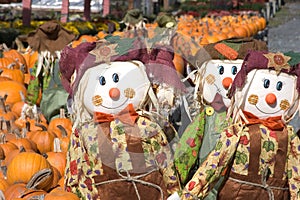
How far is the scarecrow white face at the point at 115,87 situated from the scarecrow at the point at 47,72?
9.02 feet

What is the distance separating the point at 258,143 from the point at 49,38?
160 inches

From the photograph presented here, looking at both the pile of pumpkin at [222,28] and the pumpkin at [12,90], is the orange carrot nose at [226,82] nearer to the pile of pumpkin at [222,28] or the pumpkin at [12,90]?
the pumpkin at [12,90]

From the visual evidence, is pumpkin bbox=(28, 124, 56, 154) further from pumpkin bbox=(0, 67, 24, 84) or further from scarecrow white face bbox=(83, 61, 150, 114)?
pumpkin bbox=(0, 67, 24, 84)

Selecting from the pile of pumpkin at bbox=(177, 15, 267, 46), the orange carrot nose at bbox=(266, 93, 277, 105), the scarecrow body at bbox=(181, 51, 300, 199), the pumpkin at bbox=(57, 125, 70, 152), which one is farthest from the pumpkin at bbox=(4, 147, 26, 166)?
the pile of pumpkin at bbox=(177, 15, 267, 46)

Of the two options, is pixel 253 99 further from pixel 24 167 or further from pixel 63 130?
pixel 63 130

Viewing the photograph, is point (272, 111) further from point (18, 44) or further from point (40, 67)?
point (18, 44)

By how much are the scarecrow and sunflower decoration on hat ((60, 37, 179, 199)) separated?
2.66m

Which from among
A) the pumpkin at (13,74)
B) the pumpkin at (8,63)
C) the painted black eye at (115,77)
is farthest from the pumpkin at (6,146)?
the pumpkin at (8,63)

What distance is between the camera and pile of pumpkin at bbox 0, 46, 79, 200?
400 cm

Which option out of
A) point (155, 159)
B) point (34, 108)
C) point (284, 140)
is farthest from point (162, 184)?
point (34, 108)

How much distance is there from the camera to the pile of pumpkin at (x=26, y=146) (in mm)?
4000

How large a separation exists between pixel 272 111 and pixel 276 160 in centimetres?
27

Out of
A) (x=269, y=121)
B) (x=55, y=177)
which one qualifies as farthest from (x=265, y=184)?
(x=55, y=177)

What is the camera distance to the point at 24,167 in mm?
4301
